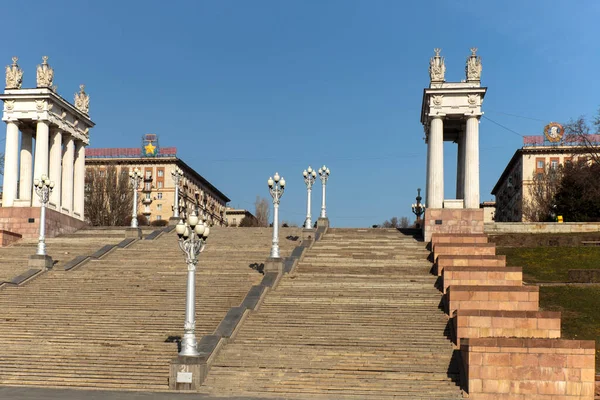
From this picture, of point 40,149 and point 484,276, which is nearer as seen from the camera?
point 484,276

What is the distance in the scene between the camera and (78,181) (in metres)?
53.4

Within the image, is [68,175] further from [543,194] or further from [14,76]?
[543,194]

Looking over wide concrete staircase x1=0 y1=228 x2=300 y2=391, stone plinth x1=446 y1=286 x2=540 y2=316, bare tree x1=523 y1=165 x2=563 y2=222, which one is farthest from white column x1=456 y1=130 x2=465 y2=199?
bare tree x1=523 y1=165 x2=563 y2=222

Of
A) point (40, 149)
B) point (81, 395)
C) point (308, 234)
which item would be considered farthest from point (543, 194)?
point (81, 395)

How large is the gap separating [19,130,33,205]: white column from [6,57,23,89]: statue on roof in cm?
357

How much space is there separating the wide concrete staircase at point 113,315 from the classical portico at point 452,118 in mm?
10967

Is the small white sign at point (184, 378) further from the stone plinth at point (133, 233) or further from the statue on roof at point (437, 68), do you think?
the statue on roof at point (437, 68)

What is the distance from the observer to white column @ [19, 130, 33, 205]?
48625 mm

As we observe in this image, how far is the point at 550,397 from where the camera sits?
63.6 feet

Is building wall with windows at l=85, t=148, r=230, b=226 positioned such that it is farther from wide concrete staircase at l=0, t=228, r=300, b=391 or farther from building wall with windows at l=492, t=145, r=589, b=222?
wide concrete staircase at l=0, t=228, r=300, b=391

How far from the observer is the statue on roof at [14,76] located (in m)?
48.4

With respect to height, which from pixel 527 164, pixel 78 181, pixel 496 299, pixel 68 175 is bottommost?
pixel 496 299

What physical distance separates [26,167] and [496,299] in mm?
36144

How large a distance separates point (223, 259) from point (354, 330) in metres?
13.3
